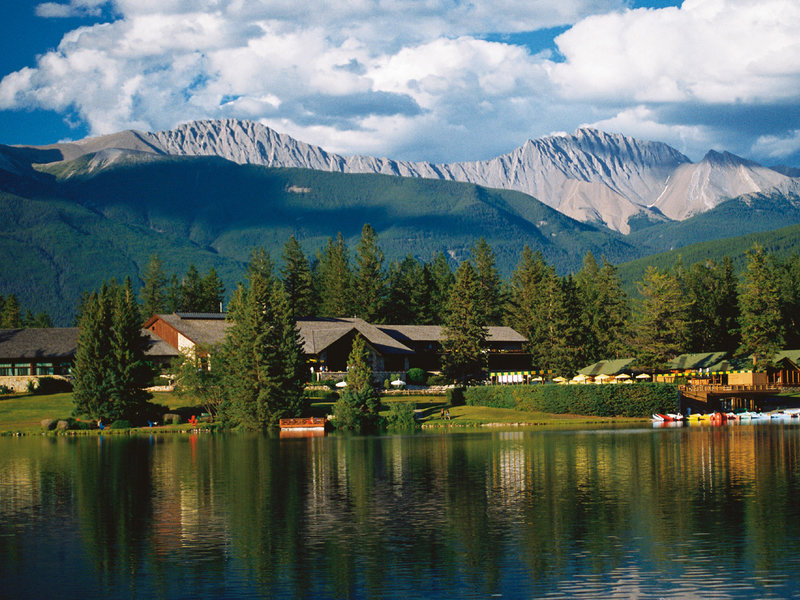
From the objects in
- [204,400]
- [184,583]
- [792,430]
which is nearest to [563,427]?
[792,430]

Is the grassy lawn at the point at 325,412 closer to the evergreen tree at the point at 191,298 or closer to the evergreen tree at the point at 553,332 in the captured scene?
the evergreen tree at the point at 553,332

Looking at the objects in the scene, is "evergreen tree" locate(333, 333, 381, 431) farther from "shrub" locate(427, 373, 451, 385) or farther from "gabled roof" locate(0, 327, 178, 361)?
"gabled roof" locate(0, 327, 178, 361)

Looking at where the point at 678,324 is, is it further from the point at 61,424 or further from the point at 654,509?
the point at 654,509

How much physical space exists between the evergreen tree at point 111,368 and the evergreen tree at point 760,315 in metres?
61.2

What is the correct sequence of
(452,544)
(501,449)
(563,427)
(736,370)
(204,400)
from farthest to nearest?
(736,370), (204,400), (563,427), (501,449), (452,544)

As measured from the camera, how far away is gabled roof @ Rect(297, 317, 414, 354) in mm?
102500

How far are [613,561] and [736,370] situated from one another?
83.1 m

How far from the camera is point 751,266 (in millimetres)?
104250

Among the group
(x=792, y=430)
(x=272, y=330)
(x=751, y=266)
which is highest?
(x=751, y=266)

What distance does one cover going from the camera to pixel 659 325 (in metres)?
104

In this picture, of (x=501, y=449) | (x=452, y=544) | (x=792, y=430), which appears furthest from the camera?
(x=792, y=430)

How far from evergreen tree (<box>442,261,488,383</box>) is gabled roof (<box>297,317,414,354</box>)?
707 cm

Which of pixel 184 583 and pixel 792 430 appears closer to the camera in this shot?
pixel 184 583

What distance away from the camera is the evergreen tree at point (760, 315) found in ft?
331
